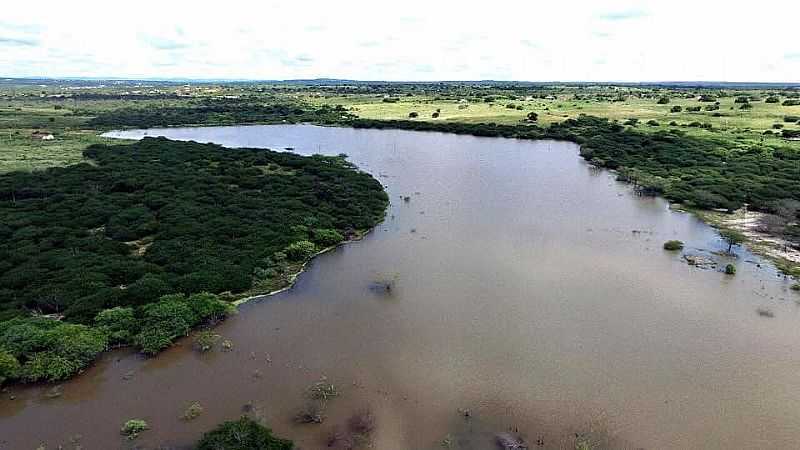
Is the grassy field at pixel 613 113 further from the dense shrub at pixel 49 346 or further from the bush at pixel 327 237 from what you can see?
the dense shrub at pixel 49 346

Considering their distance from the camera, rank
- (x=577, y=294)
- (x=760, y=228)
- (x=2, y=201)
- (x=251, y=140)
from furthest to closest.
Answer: (x=251, y=140)
(x=2, y=201)
(x=760, y=228)
(x=577, y=294)

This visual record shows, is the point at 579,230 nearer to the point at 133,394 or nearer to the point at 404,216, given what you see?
the point at 404,216

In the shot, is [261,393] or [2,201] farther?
[2,201]

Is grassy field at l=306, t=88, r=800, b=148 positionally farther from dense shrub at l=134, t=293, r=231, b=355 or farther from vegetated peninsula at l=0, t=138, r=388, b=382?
dense shrub at l=134, t=293, r=231, b=355

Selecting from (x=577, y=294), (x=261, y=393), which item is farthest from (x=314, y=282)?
(x=577, y=294)

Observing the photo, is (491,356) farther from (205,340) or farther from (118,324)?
(118,324)

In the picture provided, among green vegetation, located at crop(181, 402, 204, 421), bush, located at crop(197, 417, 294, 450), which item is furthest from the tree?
green vegetation, located at crop(181, 402, 204, 421)

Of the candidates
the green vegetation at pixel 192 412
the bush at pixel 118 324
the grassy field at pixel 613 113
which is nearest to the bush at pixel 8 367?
the bush at pixel 118 324
